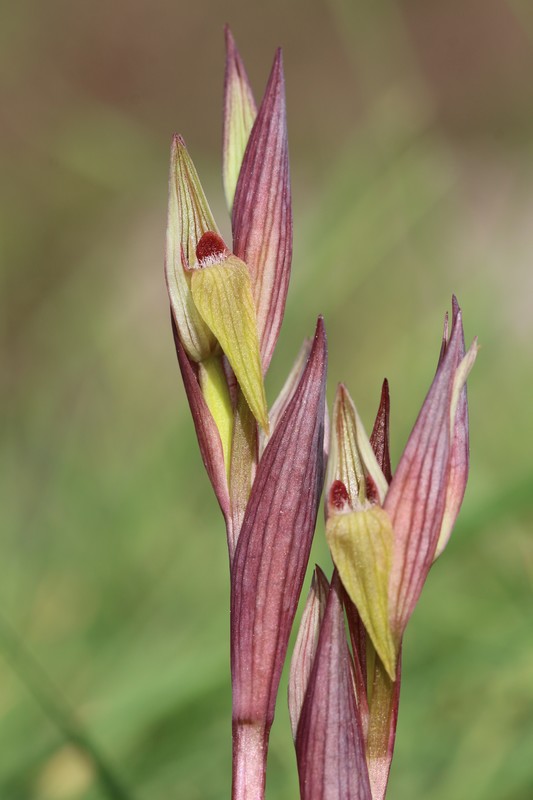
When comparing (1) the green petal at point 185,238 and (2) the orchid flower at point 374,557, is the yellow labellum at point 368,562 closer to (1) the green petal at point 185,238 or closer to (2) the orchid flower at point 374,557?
(2) the orchid flower at point 374,557

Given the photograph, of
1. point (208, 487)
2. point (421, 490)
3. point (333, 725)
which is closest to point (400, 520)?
point (421, 490)

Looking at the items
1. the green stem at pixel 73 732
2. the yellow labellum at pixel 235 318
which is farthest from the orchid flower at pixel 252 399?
the green stem at pixel 73 732

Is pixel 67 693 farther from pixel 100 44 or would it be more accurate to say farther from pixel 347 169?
pixel 100 44

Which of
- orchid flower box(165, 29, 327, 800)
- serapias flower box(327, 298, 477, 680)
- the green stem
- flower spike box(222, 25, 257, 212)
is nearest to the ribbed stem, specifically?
orchid flower box(165, 29, 327, 800)

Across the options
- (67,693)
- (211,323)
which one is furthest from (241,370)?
(67,693)

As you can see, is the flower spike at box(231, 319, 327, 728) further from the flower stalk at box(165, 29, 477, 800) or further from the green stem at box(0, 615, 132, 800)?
the green stem at box(0, 615, 132, 800)

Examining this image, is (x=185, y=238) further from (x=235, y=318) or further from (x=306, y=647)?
(x=306, y=647)

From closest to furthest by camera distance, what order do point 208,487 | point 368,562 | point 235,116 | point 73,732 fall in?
point 368,562 < point 235,116 < point 73,732 < point 208,487
